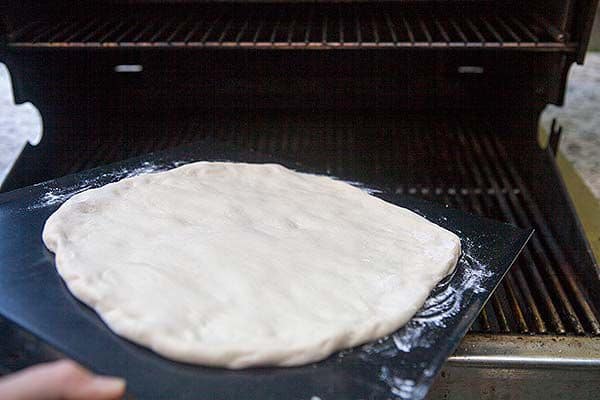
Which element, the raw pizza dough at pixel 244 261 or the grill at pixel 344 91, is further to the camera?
the grill at pixel 344 91

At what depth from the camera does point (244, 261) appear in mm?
968

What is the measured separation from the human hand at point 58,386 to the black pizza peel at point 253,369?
0.53 feet

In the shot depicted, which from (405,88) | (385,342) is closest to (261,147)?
(405,88)

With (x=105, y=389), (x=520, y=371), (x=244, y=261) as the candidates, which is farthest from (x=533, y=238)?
(x=105, y=389)

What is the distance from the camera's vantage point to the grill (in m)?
1.51

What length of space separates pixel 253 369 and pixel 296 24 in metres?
1.40

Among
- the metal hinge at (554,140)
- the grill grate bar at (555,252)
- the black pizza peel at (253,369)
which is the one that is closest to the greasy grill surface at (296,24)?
the metal hinge at (554,140)

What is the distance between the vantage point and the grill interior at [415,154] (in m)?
1.32

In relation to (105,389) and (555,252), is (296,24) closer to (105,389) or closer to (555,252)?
(555,252)

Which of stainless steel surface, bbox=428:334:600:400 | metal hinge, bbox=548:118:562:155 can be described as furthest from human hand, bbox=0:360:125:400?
metal hinge, bbox=548:118:562:155

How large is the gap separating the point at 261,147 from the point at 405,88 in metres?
0.56

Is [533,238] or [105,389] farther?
[533,238]

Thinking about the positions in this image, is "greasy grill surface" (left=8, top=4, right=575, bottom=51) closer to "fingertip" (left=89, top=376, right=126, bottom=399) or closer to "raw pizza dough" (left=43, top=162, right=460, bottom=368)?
"raw pizza dough" (left=43, top=162, right=460, bottom=368)

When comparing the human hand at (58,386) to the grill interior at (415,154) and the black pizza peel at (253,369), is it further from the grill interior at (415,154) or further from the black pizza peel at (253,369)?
the grill interior at (415,154)
